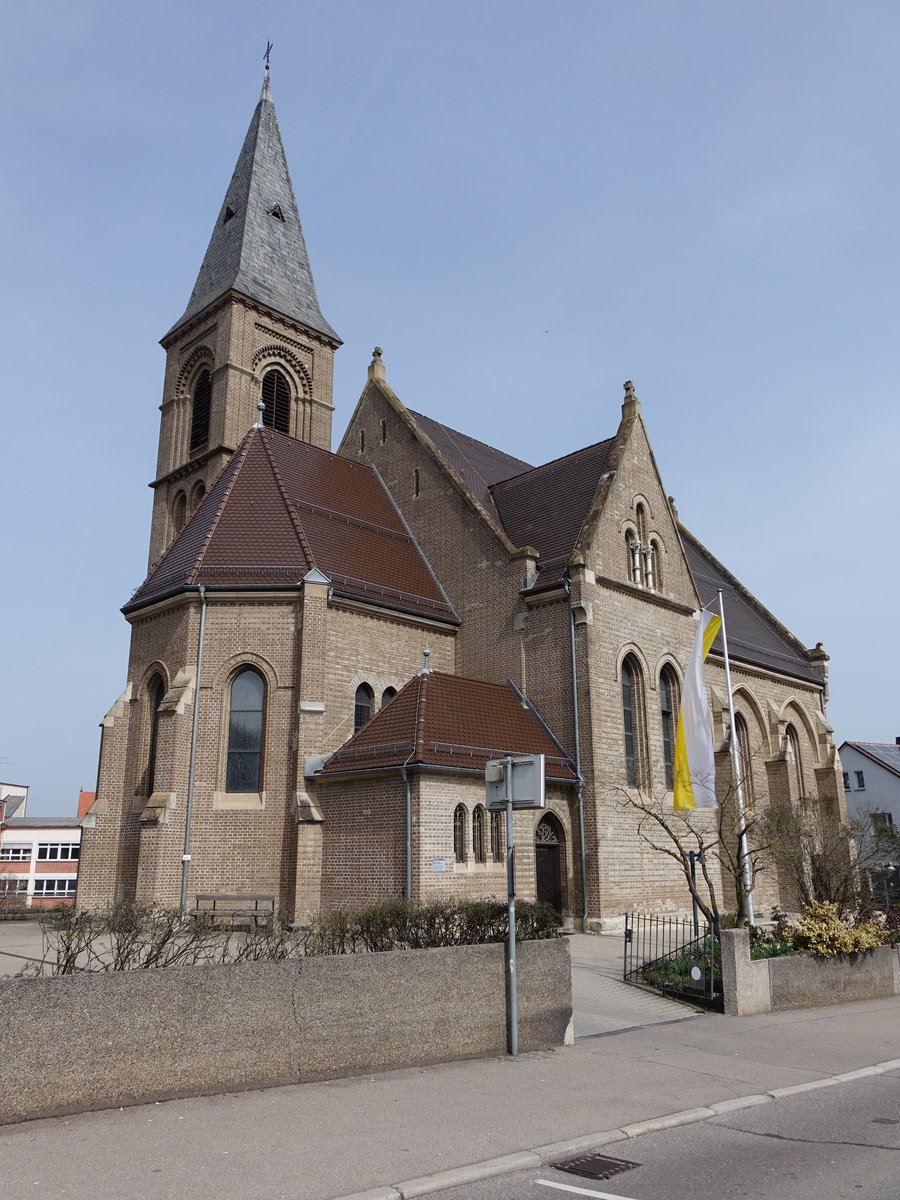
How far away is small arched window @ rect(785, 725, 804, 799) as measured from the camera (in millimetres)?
33375

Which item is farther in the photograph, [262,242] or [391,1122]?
[262,242]

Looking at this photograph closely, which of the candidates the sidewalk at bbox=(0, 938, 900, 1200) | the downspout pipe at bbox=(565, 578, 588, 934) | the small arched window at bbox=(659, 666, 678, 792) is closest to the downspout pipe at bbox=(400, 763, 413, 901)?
the downspout pipe at bbox=(565, 578, 588, 934)

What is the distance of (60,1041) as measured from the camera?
7.14m

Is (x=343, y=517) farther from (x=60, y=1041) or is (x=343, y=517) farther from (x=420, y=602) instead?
(x=60, y=1041)

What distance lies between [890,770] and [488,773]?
51.9m

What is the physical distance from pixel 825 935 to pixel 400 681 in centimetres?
1271

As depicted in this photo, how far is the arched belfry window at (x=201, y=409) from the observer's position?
36.0m

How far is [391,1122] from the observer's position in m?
7.36

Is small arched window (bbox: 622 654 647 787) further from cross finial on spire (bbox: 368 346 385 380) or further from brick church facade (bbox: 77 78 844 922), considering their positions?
cross finial on spire (bbox: 368 346 385 380)

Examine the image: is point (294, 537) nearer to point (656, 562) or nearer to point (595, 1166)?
point (656, 562)

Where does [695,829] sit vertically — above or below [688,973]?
above

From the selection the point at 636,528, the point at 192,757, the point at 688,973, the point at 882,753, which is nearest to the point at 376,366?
the point at 636,528

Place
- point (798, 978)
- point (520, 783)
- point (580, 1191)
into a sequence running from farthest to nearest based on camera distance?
point (798, 978) → point (520, 783) → point (580, 1191)

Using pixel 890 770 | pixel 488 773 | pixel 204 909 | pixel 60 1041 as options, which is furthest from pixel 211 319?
pixel 890 770
